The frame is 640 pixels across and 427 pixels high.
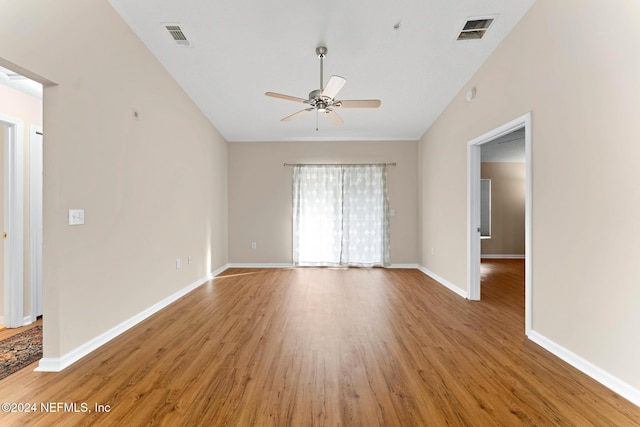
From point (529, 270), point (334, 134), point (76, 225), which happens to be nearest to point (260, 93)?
point (334, 134)

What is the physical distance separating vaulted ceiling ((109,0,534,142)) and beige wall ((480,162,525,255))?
3867mm

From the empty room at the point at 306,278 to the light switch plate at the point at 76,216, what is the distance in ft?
0.11

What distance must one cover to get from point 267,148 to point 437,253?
150 inches

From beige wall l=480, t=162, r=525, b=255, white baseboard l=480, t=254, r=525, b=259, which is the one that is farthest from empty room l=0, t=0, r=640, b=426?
beige wall l=480, t=162, r=525, b=255

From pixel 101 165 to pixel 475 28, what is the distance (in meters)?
3.79

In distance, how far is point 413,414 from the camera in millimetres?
1635

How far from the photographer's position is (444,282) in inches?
182

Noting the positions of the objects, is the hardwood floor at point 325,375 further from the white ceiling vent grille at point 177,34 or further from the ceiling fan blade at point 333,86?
the white ceiling vent grille at point 177,34

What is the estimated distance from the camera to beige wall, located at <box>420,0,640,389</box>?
6.13 feet

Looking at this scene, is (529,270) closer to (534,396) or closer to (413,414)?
(534,396)

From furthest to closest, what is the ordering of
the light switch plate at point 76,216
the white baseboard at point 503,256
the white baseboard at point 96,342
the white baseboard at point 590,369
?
the white baseboard at point 503,256
the light switch plate at point 76,216
the white baseboard at point 96,342
the white baseboard at point 590,369

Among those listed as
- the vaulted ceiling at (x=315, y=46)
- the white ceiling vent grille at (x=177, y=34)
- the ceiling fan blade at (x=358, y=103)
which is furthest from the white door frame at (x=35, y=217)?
the ceiling fan blade at (x=358, y=103)

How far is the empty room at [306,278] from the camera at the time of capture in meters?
1.83

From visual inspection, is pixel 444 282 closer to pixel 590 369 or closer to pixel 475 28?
pixel 590 369
